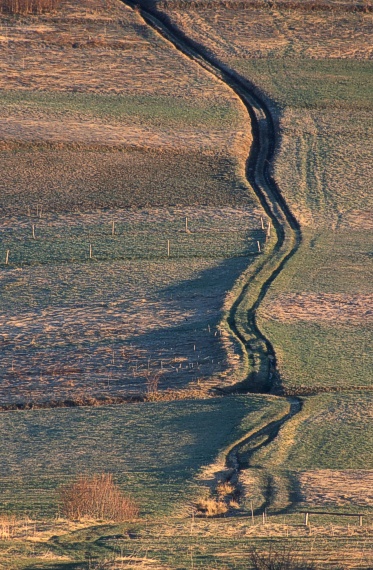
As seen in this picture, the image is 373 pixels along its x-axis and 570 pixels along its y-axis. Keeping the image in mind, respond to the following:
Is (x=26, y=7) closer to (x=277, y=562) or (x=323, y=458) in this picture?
(x=323, y=458)

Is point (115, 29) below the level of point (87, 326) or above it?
above

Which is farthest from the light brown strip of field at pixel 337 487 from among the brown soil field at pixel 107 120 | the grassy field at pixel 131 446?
the brown soil field at pixel 107 120

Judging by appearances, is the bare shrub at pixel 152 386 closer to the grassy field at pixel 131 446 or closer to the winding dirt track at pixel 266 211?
the grassy field at pixel 131 446

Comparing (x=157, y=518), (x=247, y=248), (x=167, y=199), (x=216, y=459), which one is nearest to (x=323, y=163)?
(x=167, y=199)

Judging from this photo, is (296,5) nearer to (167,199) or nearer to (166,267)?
(167,199)

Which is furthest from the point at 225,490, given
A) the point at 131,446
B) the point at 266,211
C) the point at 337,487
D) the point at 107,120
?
the point at 107,120
